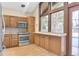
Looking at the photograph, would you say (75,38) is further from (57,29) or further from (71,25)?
(57,29)

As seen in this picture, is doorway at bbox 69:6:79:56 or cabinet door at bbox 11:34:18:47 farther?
cabinet door at bbox 11:34:18:47

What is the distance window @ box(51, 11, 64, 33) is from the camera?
3609 mm

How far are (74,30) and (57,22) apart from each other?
0.98 m

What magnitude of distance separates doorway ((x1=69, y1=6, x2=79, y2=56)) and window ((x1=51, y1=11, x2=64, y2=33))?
43cm

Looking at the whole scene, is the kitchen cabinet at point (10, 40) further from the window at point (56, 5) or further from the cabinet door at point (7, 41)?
the window at point (56, 5)

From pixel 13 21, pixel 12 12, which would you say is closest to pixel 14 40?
pixel 13 21

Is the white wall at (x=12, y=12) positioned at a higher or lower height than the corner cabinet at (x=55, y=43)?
higher

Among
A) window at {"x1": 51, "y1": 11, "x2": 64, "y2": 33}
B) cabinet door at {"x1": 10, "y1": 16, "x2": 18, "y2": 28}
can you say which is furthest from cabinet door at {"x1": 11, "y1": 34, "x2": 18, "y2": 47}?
window at {"x1": 51, "y1": 11, "x2": 64, "y2": 33}

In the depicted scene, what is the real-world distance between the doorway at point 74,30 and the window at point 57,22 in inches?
17.0

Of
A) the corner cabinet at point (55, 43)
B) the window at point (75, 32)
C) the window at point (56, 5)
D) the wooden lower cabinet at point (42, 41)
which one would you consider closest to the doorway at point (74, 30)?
the window at point (75, 32)

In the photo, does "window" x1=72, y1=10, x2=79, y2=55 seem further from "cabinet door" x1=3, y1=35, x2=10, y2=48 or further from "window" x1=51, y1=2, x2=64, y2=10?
"cabinet door" x1=3, y1=35, x2=10, y2=48

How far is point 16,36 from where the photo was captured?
5.25m

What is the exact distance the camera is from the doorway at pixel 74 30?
3000 millimetres

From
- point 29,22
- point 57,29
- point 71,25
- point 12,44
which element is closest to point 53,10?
point 57,29
